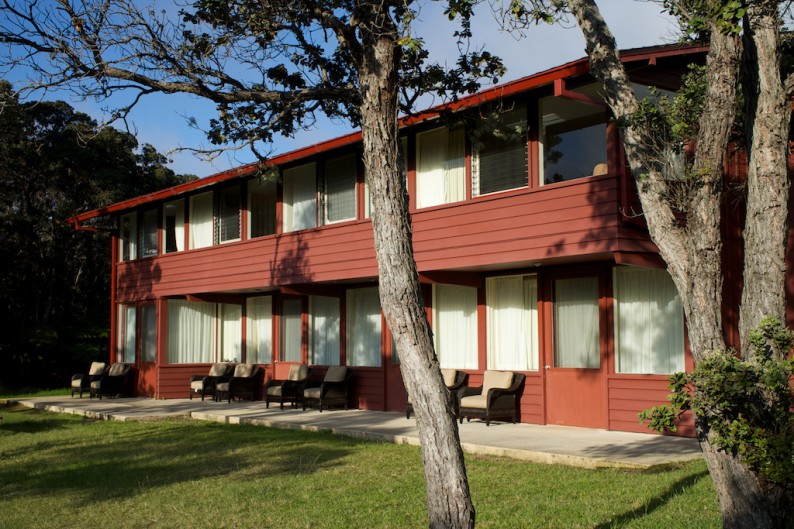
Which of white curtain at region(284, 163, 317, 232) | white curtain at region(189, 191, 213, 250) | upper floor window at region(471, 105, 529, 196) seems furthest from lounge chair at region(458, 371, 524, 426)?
white curtain at region(189, 191, 213, 250)

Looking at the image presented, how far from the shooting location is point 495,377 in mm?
14609

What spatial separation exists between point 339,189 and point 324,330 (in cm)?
326

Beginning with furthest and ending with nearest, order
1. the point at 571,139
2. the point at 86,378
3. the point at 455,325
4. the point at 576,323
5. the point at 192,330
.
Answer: the point at 86,378, the point at 192,330, the point at 455,325, the point at 576,323, the point at 571,139

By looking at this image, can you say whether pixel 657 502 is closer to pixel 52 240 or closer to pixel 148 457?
pixel 148 457

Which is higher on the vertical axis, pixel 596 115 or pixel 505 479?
pixel 596 115

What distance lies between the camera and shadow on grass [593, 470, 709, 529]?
7193 millimetres

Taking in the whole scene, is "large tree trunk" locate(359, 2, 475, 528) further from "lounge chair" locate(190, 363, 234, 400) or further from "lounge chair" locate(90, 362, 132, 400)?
"lounge chair" locate(90, 362, 132, 400)

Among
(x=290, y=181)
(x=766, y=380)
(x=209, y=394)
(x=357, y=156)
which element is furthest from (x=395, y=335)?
(x=209, y=394)

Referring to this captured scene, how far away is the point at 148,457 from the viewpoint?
11906mm

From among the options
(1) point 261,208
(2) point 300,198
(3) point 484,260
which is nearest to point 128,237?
(1) point 261,208

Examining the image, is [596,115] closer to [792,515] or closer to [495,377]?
[495,377]

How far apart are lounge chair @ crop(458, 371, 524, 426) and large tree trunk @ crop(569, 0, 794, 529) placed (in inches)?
309

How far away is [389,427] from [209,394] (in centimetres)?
807

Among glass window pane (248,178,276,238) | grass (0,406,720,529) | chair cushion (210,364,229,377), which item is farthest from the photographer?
chair cushion (210,364,229,377)
